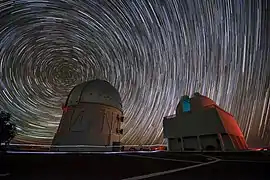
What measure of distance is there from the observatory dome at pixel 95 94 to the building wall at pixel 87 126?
875mm

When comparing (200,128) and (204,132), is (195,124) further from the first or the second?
(204,132)

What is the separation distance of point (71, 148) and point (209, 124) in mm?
20380

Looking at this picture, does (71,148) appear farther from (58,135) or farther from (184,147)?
(184,147)

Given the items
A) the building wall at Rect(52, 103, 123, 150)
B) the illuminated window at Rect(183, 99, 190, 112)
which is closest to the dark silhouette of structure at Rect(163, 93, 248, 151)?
the illuminated window at Rect(183, 99, 190, 112)

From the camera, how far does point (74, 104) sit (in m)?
29.0

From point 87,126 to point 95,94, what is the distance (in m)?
5.32

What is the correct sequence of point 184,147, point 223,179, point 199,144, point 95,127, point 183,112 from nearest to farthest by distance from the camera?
point 223,179
point 95,127
point 199,144
point 184,147
point 183,112

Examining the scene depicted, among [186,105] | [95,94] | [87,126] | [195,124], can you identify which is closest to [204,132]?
[195,124]

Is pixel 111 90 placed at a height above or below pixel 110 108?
above

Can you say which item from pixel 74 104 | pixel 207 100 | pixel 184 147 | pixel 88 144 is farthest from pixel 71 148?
pixel 207 100

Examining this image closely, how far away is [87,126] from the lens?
27.2m

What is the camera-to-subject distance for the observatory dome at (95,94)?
29406 mm

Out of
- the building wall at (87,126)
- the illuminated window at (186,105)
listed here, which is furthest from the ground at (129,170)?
the illuminated window at (186,105)

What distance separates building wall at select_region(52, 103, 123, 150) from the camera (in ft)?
86.6
